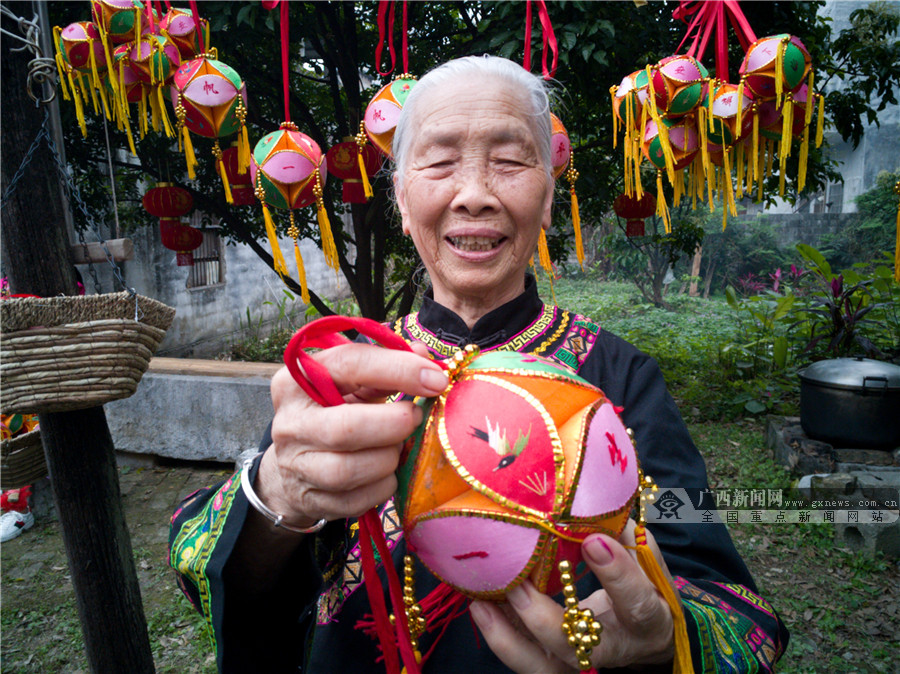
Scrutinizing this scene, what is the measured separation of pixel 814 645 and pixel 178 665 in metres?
3.31

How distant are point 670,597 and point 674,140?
7.53 feet

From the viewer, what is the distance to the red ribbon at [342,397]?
76 cm

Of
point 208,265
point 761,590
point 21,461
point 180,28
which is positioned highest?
point 180,28

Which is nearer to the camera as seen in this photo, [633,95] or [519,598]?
[519,598]

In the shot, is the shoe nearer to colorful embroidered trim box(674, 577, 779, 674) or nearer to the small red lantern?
the small red lantern

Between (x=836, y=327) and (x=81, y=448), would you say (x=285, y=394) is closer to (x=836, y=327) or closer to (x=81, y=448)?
(x=81, y=448)

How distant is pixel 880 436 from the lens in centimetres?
405

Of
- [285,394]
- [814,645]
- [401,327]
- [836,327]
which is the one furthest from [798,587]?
[285,394]

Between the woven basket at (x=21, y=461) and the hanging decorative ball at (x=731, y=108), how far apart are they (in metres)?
4.31

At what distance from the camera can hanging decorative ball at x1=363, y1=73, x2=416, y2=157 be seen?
205 centimetres

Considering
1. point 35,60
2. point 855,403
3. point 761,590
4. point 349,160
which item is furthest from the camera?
point 855,403

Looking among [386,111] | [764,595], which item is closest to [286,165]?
[386,111]

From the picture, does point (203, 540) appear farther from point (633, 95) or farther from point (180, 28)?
point (180, 28)

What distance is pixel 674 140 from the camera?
2613 millimetres
